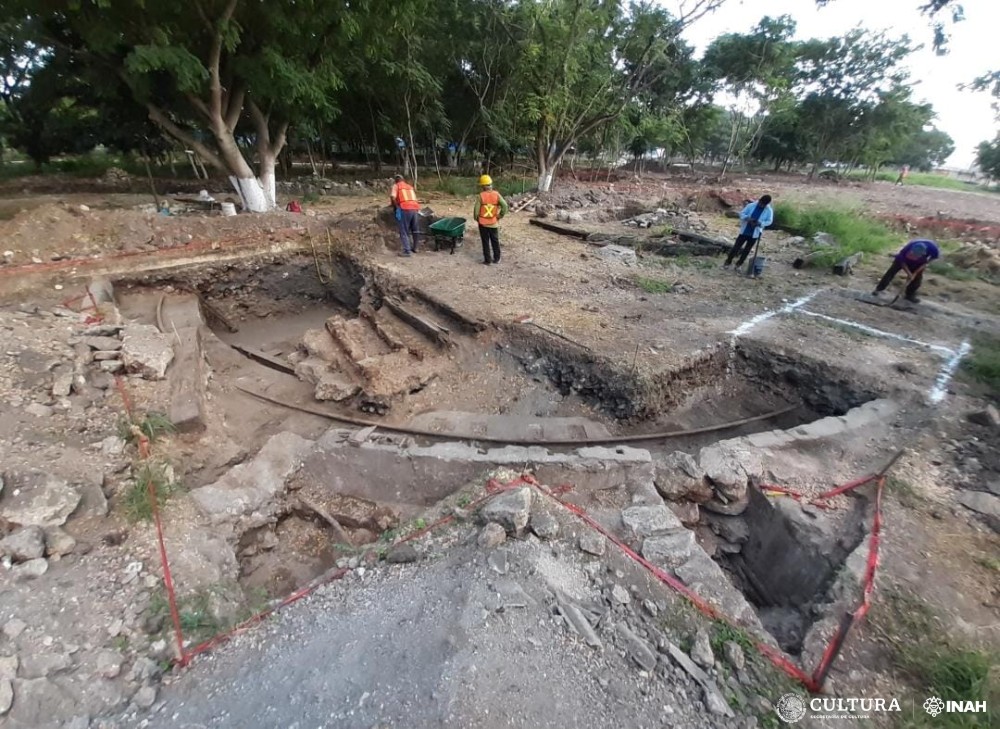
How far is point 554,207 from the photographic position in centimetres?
1440

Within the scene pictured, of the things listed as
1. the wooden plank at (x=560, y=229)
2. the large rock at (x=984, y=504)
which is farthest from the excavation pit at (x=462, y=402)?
the wooden plank at (x=560, y=229)

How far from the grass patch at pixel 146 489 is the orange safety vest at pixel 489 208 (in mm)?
6319

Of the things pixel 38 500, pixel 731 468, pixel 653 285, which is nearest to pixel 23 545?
pixel 38 500

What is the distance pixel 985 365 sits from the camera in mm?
5551

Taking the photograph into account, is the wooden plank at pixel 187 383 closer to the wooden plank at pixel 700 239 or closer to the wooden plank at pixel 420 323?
the wooden plank at pixel 420 323

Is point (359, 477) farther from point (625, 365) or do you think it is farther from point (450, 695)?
point (625, 365)

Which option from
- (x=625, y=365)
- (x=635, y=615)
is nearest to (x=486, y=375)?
(x=625, y=365)

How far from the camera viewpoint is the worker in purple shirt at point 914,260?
23.1ft

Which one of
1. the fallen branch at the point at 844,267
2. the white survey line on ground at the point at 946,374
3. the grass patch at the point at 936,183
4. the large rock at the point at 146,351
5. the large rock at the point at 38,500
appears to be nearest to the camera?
the large rock at the point at 38,500

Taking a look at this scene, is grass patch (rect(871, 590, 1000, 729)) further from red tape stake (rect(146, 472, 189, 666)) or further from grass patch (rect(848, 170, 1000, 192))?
grass patch (rect(848, 170, 1000, 192))

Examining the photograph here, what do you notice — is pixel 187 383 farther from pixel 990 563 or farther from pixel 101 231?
pixel 990 563

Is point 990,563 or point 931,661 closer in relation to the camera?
point 931,661

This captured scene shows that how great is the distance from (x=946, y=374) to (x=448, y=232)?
27.0 feet

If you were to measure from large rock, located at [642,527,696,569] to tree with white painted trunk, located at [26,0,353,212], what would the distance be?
29.8 feet
